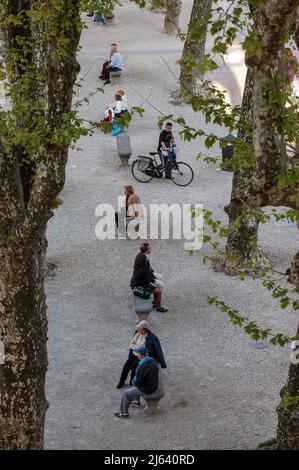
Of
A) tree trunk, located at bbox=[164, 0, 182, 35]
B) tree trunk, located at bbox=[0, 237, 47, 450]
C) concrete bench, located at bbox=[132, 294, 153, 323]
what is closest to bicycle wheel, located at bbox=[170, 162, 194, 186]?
concrete bench, located at bbox=[132, 294, 153, 323]

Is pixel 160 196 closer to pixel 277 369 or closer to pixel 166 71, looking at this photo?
pixel 277 369

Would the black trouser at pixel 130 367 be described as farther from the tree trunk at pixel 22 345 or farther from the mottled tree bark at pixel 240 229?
the mottled tree bark at pixel 240 229

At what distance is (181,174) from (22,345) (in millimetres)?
11545

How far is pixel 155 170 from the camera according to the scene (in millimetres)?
20344

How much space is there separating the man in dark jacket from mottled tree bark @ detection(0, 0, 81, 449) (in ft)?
6.76

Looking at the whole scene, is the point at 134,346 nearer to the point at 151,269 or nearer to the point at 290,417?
the point at 151,269

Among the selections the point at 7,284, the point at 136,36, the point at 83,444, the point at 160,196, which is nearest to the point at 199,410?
the point at 83,444

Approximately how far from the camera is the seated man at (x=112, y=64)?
26594 millimetres

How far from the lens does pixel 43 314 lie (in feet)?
31.9

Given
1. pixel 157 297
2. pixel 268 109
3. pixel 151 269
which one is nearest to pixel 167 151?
pixel 151 269

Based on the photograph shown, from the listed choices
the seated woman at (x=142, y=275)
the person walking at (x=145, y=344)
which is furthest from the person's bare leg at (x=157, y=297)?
the person walking at (x=145, y=344)

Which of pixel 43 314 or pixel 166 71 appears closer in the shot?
pixel 43 314

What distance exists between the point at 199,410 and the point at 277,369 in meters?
1.68

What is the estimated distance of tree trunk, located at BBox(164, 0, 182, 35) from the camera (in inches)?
1216
